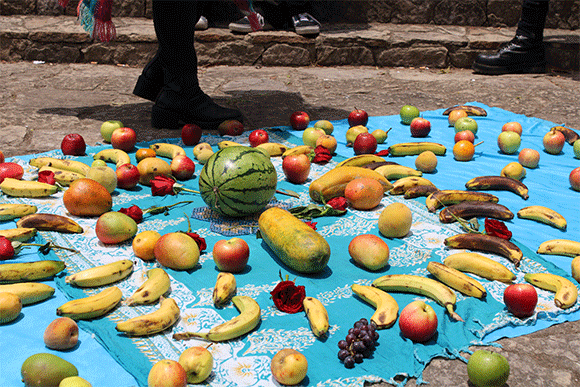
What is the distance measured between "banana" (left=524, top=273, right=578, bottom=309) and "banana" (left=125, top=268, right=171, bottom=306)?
182 centimetres

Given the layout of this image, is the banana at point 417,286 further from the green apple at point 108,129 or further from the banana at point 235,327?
the green apple at point 108,129

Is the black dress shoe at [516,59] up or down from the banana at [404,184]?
up

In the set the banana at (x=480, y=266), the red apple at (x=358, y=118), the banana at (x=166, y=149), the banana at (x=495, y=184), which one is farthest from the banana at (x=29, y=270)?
the red apple at (x=358, y=118)

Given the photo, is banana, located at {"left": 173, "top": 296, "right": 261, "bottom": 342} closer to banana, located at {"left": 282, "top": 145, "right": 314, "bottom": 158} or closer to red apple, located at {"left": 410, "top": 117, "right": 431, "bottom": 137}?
banana, located at {"left": 282, "top": 145, "right": 314, "bottom": 158}

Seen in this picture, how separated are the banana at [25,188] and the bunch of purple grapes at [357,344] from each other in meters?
2.33

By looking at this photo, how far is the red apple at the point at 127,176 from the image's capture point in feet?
11.5

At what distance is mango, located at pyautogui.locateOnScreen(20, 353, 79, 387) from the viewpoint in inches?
68.2

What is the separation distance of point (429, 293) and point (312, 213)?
102 centimetres

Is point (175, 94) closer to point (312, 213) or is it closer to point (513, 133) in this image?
point (312, 213)

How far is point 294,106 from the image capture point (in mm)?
5895

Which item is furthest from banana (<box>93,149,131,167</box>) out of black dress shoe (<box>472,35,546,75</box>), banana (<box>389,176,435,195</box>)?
black dress shoe (<box>472,35,546,75</box>)

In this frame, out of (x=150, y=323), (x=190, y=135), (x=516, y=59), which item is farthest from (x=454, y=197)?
(x=516, y=59)

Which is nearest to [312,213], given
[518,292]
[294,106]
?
[518,292]

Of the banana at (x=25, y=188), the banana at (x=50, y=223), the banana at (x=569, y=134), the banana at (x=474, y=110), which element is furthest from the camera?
the banana at (x=474, y=110)
